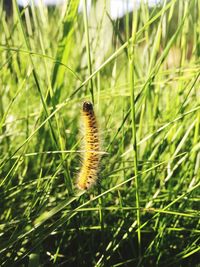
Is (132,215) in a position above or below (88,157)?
below

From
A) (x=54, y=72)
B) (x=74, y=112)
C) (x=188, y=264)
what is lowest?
(x=188, y=264)

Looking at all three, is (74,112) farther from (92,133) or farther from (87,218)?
(92,133)

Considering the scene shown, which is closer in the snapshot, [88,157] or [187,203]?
[88,157]

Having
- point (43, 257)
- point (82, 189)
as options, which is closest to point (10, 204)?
point (43, 257)

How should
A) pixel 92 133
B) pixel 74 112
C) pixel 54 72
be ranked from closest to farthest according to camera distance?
pixel 92 133, pixel 54 72, pixel 74 112

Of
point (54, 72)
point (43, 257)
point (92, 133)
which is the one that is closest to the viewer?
point (92, 133)

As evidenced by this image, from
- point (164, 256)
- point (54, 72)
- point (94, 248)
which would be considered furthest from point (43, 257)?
point (54, 72)
